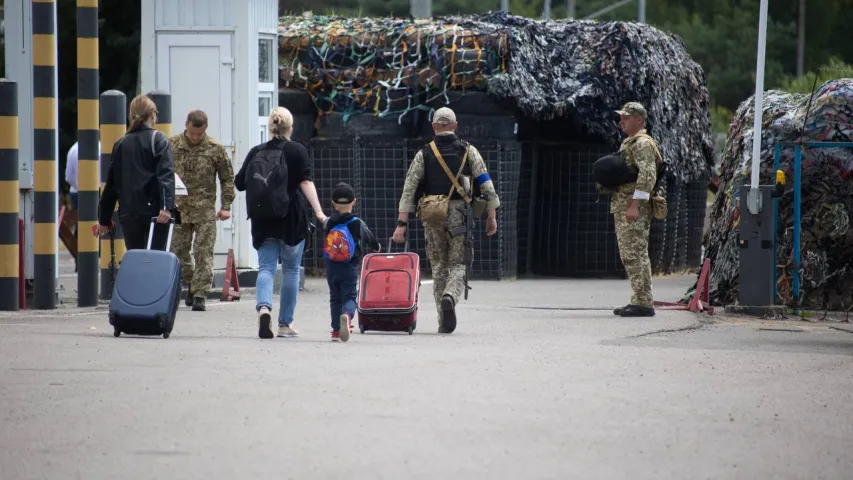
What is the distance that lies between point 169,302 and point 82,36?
448cm

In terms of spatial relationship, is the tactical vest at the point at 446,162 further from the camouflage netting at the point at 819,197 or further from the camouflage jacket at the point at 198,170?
the camouflage netting at the point at 819,197

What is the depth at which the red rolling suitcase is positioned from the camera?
44.7 feet

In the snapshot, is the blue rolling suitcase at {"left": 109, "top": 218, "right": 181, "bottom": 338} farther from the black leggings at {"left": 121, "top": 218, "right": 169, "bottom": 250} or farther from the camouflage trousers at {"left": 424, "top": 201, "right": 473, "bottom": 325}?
the camouflage trousers at {"left": 424, "top": 201, "right": 473, "bottom": 325}

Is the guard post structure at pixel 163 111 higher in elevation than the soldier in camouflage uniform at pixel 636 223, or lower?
higher

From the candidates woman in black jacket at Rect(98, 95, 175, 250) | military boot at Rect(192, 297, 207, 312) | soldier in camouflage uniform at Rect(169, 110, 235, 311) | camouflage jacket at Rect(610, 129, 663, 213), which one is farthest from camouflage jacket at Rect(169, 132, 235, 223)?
camouflage jacket at Rect(610, 129, 663, 213)

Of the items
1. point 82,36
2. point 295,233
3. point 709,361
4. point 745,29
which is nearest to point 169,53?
point 82,36

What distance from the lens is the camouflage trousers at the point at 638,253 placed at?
15570 millimetres

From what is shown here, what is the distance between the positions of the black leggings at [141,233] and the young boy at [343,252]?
1.90 metres

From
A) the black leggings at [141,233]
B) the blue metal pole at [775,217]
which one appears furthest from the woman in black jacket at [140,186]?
the blue metal pole at [775,217]

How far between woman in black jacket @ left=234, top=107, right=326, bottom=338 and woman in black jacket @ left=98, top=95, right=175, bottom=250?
1.25 metres

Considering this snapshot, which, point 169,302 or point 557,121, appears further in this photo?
point 557,121

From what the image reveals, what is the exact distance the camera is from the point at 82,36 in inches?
645

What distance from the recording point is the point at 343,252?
13039mm

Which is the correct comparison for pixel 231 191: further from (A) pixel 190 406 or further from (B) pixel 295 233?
(A) pixel 190 406
